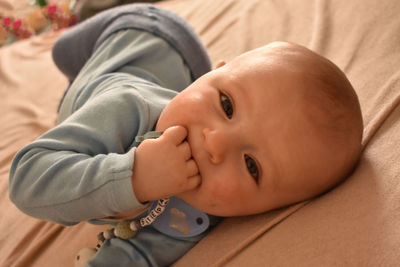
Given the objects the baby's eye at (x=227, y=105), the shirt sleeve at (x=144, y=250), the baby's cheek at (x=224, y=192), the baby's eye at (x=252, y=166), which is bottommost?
the shirt sleeve at (x=144, y=250)

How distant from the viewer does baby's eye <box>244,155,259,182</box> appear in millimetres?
739

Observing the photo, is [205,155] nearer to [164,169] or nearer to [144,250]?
[164,169]

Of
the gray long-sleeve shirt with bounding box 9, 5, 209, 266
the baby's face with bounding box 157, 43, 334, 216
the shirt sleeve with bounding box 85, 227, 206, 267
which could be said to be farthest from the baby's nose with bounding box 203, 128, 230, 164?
the shirt sleeve with bounding box 85, 227, 206, 267

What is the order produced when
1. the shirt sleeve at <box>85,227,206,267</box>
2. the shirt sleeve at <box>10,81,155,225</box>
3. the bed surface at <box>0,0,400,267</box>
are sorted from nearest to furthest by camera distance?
the bed surface at <box>0,0,400,267</box>
the shirt sleeve at <box>10,81,155,225</box>
the shirt sleeve at <box>85,227,206,267</box>

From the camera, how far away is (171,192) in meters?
0.75

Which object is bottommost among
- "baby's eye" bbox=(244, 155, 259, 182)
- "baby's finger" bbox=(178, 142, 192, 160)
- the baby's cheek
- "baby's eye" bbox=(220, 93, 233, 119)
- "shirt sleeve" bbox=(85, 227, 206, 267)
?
"shirt sleeve" bbox=(85, 227, 206, 267)

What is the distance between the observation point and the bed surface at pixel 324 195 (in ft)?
1.99

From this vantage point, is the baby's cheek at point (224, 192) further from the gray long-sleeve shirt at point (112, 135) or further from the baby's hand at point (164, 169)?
the gray long-sleeve shirt at point (112, 135)

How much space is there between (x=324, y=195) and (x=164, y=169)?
0.33 metres

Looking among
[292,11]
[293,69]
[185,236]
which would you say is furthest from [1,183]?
[292,11]

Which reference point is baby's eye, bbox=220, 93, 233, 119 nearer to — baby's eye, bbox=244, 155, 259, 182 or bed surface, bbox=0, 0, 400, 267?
baby's eye, bbox=244, 155, 259, 182

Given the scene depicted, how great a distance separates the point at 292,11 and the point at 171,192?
109 centimetres

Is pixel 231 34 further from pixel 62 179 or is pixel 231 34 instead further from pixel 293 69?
pixel 62 179

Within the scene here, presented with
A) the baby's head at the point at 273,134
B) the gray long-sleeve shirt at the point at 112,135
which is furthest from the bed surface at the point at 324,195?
the gray long-sleeve shirt at the point at 112,135
